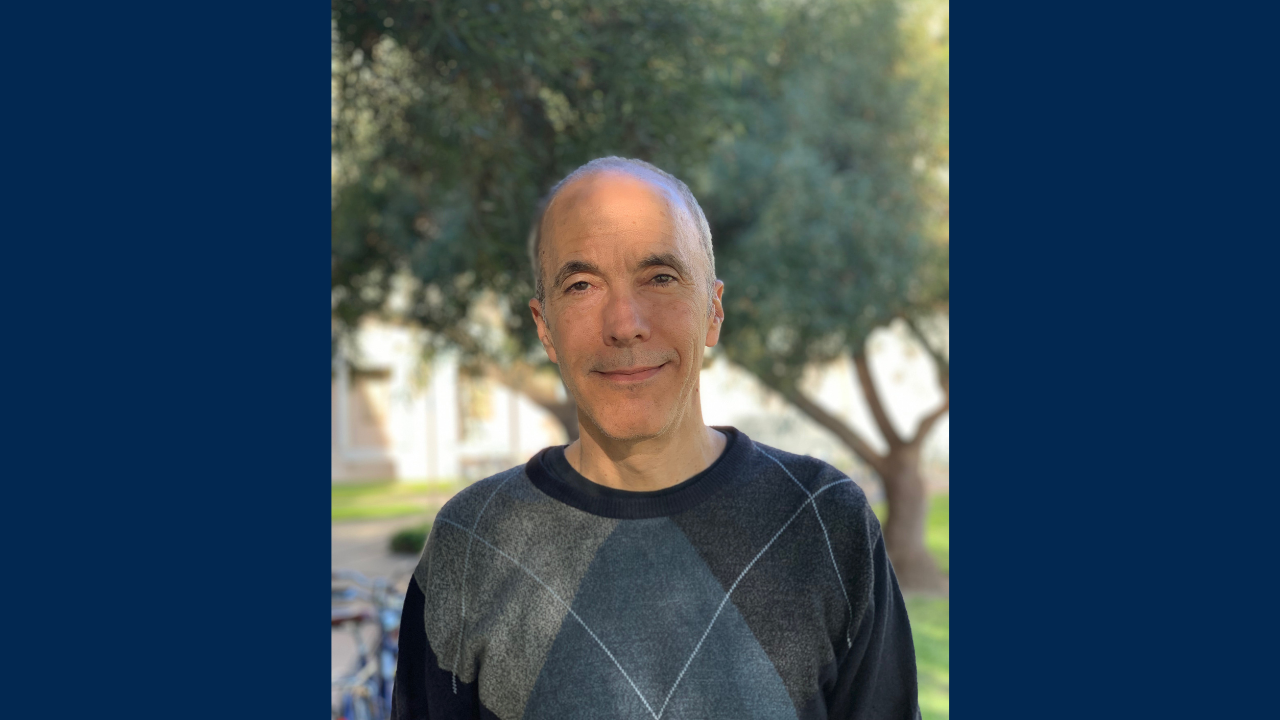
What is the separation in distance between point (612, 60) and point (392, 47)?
96 cm

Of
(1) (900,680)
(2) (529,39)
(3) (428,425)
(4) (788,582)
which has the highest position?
(2) (529,39)

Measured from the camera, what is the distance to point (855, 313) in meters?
7.44

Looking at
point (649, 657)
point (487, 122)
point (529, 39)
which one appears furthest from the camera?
point (487, 122)

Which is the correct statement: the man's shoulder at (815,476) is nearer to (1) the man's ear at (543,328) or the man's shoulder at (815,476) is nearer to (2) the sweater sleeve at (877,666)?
(2) the sweater sleeve at (877,666)

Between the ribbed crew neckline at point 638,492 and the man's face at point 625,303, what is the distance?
11 centimetres

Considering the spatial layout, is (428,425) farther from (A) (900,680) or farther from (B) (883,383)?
(A) (900,680)

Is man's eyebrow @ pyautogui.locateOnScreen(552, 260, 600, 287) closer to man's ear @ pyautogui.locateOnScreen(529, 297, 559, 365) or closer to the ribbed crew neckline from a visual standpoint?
man's ear @ pyautogui.locateOnScreen(529, 297, 559, 365)

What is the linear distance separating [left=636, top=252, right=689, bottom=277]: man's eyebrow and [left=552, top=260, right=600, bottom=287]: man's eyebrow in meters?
0.07

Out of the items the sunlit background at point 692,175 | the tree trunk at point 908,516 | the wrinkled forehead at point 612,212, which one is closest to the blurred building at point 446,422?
the sunlit background at point 692,175

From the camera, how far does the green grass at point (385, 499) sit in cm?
1966

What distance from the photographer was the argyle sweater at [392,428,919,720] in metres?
1.36

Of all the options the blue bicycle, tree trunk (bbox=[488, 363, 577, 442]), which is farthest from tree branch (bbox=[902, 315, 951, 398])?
the blue bicycle

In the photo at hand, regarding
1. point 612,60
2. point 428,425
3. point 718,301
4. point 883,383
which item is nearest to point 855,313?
point 612,60

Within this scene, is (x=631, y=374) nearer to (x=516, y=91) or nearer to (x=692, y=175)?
(x=516, y=91)
